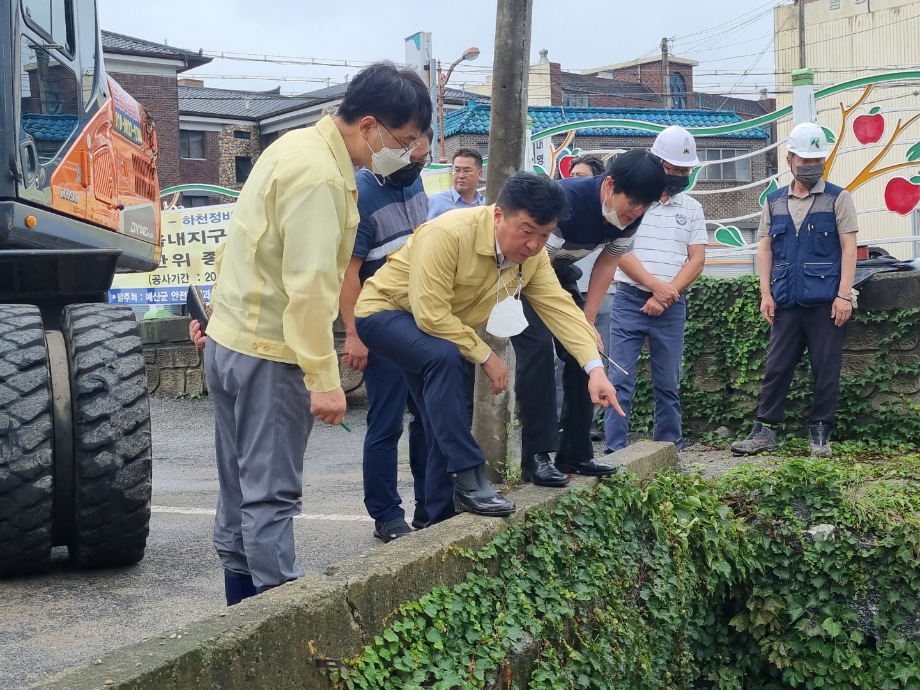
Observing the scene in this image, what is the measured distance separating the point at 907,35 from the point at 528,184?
3052cm

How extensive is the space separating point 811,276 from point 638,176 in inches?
91.6

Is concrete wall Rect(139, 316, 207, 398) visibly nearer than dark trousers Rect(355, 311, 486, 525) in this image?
No

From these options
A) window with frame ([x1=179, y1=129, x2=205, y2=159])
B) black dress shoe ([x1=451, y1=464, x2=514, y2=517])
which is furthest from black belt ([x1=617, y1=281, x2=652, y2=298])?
window with frame ([x1=179, y1=129, x2=205, y2=159])

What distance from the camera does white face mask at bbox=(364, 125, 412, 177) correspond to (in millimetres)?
3389

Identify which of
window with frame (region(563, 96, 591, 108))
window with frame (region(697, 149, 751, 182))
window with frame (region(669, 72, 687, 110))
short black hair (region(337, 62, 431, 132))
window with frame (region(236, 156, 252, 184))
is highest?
window with frame (region(669, 72, 687, 110))

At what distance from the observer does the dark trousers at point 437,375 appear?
12.7 ft

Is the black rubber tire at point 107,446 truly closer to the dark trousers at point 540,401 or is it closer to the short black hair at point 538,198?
the dark trousers at point 540,401

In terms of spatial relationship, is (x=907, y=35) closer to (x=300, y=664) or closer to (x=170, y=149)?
(x=170, y=149)

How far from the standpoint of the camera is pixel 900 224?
19797 mm

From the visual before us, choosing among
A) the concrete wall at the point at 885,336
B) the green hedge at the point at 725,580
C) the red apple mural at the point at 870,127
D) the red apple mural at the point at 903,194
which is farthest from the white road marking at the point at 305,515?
the red apple mural at the point at 870,127

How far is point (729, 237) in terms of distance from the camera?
28.2ft

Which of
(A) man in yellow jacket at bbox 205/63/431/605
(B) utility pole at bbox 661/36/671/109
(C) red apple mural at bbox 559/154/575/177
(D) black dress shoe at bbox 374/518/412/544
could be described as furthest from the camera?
(B) utility pole at bbox 661/36/671/109

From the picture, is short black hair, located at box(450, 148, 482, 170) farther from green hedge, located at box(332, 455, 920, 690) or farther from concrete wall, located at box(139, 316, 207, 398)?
concrete wall, located at box(139, 316, 207, 398)

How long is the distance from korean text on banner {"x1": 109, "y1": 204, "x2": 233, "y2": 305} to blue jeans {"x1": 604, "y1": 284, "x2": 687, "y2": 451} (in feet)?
24.9
